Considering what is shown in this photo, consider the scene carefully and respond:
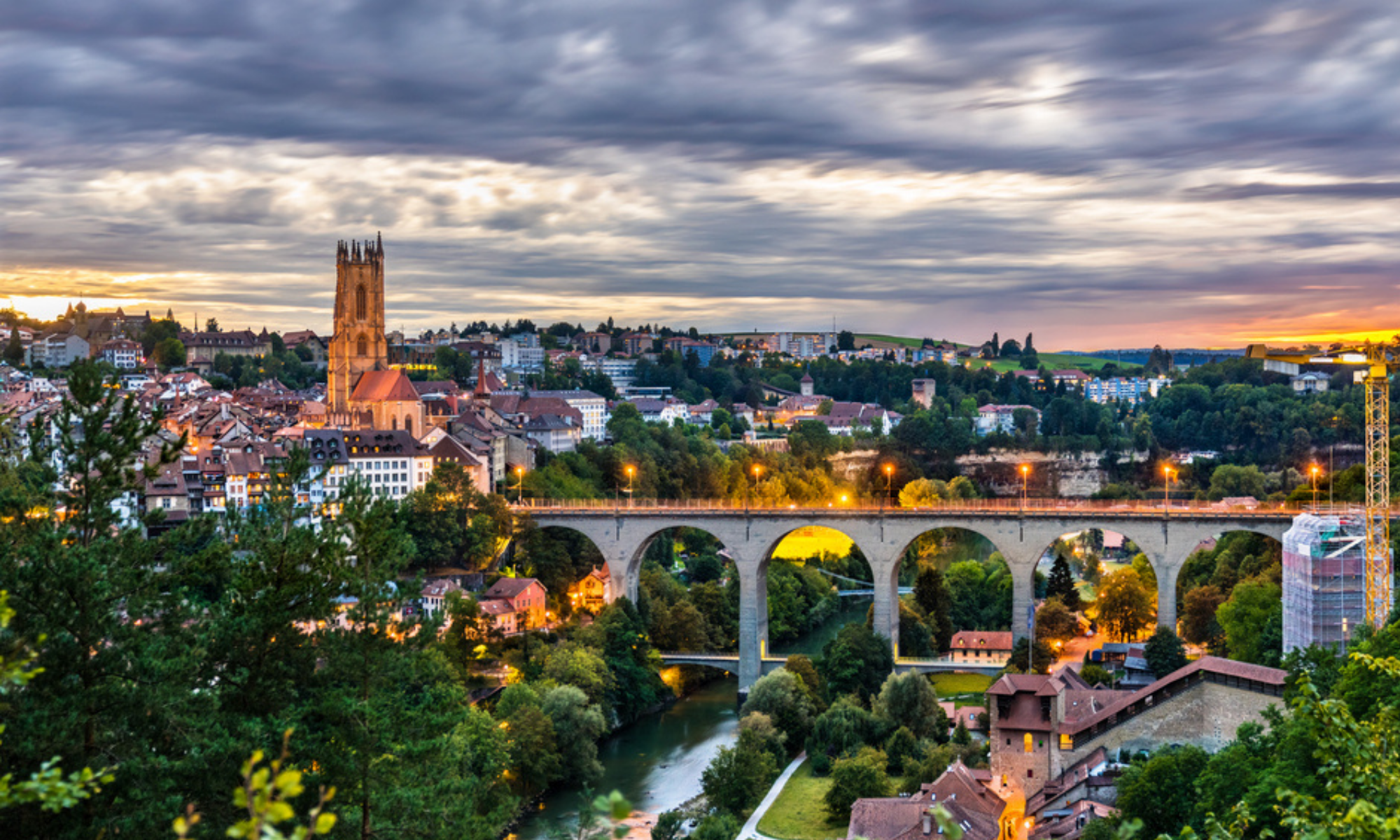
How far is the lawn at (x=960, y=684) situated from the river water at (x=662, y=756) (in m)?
7.39

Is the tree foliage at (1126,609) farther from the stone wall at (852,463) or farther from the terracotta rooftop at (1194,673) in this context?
the stone wall at (852,463)

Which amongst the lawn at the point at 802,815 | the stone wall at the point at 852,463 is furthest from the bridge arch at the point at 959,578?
the stone wall at the point at 852,463

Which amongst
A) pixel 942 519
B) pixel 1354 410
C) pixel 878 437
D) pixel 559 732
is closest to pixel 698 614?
pixel 942 519

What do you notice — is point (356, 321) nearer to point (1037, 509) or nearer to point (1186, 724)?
point (1037, 509)

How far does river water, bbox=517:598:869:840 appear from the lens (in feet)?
117

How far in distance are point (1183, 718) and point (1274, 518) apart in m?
16.5

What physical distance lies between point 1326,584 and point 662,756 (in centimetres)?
2027

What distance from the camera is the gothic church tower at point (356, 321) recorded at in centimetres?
7725

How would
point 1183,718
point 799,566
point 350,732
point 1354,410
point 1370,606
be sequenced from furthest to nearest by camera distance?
point 1354,410
point 799,566
point 1370,606
point 1183,718
point 350,732

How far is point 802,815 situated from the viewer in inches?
1337

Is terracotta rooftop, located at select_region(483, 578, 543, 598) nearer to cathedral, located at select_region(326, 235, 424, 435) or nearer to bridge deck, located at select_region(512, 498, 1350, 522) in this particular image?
bridge deck, located at select_region(512, 498, 1350, 522)

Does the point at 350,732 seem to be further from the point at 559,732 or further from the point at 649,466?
the point at 649,466

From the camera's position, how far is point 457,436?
69438mm

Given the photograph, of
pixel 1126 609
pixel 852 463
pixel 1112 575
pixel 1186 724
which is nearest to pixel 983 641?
pixel 1126 609
